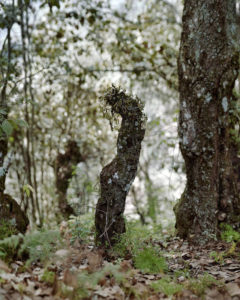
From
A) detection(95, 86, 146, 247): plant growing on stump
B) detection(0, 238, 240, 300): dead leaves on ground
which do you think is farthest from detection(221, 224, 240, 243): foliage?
detection(95, 86, 146, 247): plant growing on stump

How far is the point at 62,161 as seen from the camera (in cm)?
1116

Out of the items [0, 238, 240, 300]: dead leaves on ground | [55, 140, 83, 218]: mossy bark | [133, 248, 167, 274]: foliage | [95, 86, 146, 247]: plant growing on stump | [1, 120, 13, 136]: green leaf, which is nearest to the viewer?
[0, 238, 240, 300]: dead leaves on ground

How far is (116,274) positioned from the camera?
2693mm

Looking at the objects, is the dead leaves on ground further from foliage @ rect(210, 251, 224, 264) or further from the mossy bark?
the mossy bark

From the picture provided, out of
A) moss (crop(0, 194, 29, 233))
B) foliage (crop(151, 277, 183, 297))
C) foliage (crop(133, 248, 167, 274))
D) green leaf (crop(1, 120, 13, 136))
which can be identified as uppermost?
green leaf (crop(1, 120, 13, 136))

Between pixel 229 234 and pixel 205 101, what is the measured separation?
2208 millimetres

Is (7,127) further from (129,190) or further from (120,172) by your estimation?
(129,190)

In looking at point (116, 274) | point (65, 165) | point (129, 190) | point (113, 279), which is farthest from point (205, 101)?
point (65, 165)

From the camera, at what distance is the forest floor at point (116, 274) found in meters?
2.69

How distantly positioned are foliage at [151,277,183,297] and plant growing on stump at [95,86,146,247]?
951 millimetres

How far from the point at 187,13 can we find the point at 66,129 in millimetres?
6931

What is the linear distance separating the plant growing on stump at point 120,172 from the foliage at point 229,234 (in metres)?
1.94

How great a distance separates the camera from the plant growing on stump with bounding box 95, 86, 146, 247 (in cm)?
403

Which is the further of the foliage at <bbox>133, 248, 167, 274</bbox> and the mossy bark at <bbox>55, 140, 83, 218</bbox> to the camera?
the mossy bark at <bbox>55, 140, 83, 218</bbox>
